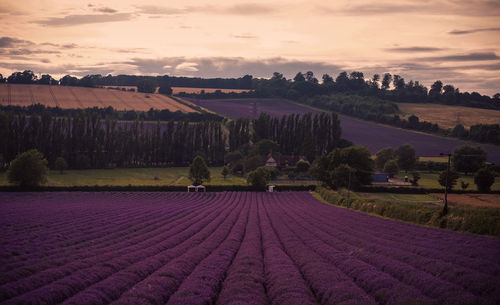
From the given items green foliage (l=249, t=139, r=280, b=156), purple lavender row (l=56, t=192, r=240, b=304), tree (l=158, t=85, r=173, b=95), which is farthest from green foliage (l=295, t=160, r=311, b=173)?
tree (l=158, t=85, r=173, b=95)

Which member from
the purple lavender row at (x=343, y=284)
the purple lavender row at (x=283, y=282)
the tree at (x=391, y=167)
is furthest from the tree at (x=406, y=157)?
the purple lavender row at (x=343, y=284)

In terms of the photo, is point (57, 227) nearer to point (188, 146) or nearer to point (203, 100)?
point (188, 146)

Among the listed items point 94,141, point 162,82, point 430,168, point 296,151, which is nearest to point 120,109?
point 94,141

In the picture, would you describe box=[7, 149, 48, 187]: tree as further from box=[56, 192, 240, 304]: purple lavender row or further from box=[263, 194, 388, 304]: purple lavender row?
box=[263, 194, 388, 304]: purple lavender row

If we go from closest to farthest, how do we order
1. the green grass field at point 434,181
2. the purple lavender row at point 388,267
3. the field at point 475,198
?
the purple lavender row at point 388,267 < the field at point 475,198 < the green grass field at point 434,181

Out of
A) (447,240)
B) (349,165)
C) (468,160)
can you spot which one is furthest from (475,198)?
(447,240)

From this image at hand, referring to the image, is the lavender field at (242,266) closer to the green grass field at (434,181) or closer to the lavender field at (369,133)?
the green grass field at (434,181)
